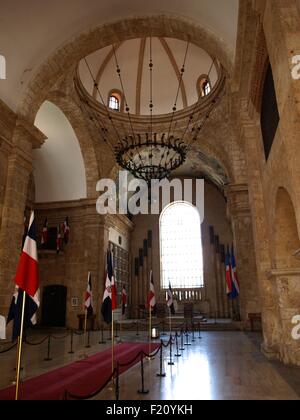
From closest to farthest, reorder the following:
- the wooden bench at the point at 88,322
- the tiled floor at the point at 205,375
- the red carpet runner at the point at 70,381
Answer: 1. the tiled floor at the point at 205,375
2. the red carpet runner at the point at 70,381
3. the wooden bench at the point at 88,322

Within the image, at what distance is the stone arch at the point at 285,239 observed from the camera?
6.73 metres

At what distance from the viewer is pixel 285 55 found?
441cm

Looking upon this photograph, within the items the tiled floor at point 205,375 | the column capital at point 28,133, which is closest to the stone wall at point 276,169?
the tiled floor at point 205,375

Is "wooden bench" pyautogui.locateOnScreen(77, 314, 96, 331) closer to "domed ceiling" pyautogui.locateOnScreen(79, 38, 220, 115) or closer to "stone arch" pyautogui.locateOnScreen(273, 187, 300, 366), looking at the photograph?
"stone arch" pyautogui.locateOnScreen(273, 187, 300, 366)

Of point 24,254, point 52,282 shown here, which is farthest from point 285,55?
point 52,282

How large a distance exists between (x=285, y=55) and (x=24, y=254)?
482 cm

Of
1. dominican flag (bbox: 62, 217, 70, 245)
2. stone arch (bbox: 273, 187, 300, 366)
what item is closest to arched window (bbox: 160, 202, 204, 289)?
dominican flag (bbox: 62, 217, 70, 245)

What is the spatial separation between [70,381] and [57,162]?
1275 cm

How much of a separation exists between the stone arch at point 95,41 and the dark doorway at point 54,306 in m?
10.1

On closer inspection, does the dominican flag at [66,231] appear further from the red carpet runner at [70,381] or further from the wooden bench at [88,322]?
the red carpet runner at [70,381]

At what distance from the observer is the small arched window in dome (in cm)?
1647

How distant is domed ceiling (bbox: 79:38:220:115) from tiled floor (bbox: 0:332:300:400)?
41.8 ft

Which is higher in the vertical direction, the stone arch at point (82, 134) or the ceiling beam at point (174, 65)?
the ceiling beam at point (174, 65)
